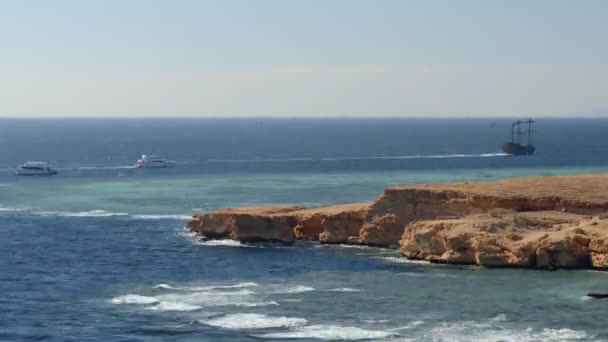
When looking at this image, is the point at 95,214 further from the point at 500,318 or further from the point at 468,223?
the point at 500,318

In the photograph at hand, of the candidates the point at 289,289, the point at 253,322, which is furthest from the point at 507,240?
the point at 253,322

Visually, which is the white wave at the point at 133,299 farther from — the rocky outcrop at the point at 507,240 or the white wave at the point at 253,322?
the rocky outcrop at the point at 507,240

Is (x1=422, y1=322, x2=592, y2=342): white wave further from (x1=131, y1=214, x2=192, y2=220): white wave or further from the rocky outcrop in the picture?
(x1=131, y1=214, x2=192, y2=220): white wave

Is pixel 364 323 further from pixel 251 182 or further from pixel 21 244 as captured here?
pixel 251 182

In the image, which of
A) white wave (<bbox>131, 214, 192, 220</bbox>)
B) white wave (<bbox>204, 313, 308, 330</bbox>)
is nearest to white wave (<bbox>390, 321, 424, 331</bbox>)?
white wave (<bbox>204, 313, 308, 330</bbox>)

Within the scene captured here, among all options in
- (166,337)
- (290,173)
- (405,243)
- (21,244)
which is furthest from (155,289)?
(290,173)

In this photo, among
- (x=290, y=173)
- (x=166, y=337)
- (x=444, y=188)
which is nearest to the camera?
(x=166, y=337)
